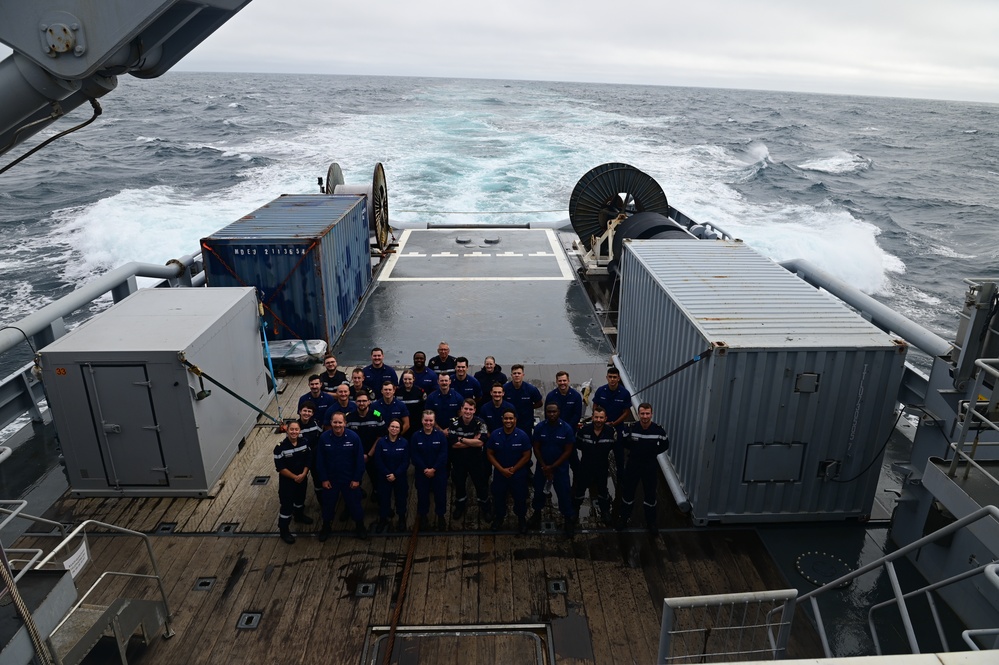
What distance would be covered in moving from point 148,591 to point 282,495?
1509 mm

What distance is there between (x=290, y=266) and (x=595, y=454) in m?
6.84

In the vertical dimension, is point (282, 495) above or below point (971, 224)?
above

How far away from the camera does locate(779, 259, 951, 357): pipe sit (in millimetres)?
8664

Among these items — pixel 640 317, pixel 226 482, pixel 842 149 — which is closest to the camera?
pixel 226 482

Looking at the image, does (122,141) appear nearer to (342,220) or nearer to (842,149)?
(342,220)

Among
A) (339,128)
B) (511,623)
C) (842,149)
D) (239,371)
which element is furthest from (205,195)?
(842,149)

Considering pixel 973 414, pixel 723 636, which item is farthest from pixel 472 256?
pixel 973 414

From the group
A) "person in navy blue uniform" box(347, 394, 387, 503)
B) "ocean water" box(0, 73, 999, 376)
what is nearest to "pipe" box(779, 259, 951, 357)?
"person in navy blue uniform" box(347, 394, 387, 503)

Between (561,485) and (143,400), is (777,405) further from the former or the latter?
Result: (143,400)

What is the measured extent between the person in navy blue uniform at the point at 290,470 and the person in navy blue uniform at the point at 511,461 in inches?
79.8

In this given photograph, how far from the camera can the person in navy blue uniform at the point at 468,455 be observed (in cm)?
752

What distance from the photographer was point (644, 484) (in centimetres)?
728

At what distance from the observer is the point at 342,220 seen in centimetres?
1340

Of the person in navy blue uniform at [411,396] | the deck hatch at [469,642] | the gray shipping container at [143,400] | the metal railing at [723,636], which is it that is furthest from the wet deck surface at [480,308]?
the metal railing at [723,636]
